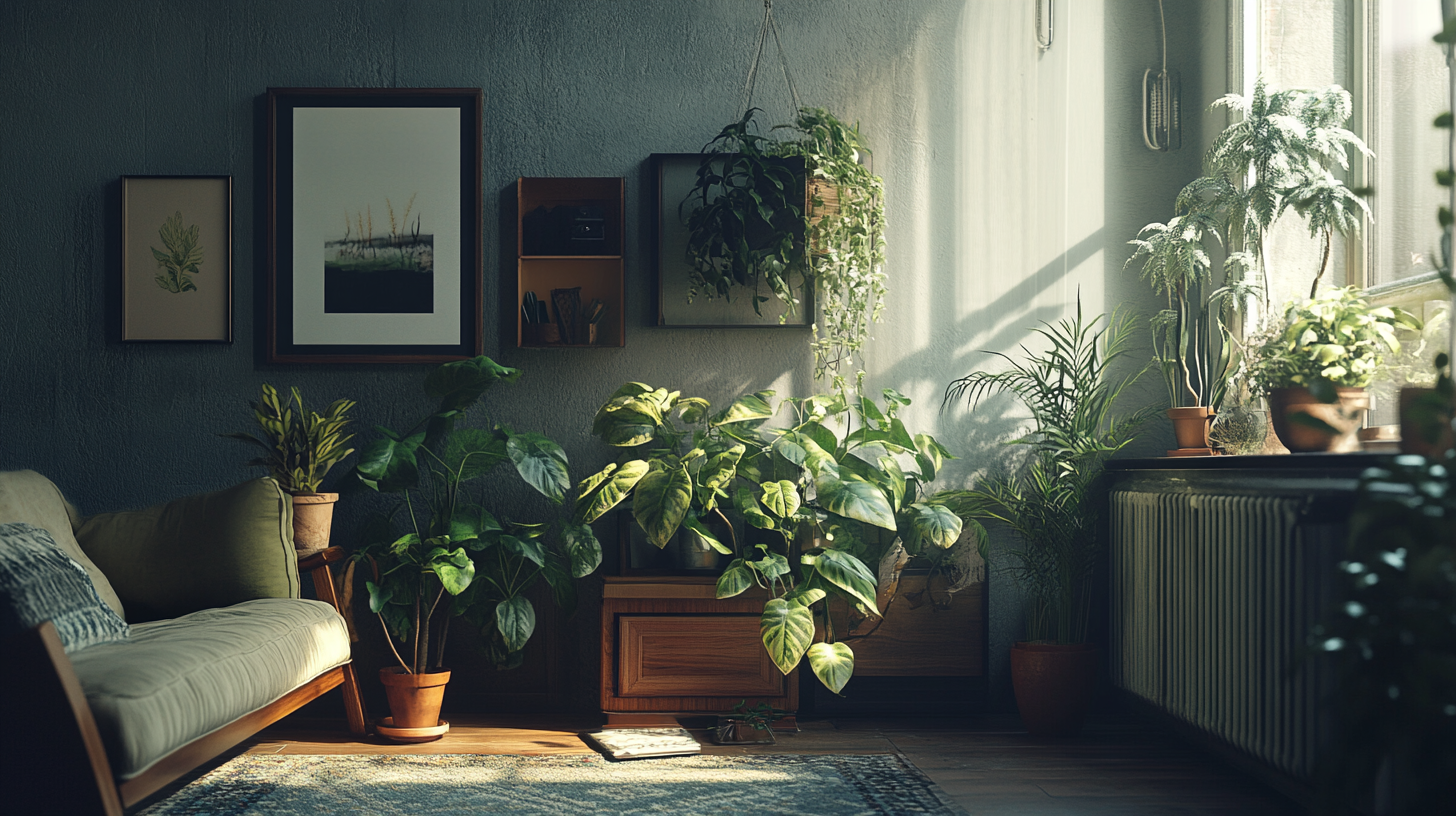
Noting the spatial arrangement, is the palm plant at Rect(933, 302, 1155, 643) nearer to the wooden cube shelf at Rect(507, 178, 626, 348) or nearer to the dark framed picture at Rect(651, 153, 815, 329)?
the dark framed picture at Rect(651, 153, 815, 329)

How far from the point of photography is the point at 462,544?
2.91 meters

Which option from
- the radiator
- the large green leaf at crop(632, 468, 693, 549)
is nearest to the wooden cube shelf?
the large green leaf at crop(632, 468, 693, 549)

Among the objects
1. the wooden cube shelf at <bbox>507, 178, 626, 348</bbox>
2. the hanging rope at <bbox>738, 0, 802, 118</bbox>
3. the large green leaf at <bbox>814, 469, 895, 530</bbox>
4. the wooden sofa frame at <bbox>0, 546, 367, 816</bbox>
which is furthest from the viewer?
the hanging rope at <bbox>738, 0, 802, 118</bbox>

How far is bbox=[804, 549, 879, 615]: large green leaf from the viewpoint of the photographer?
8.91ft

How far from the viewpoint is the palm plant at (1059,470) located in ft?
10.0

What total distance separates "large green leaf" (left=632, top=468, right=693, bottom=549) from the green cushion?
0.98 metres

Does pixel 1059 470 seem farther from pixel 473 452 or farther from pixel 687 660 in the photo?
pixel 473 452

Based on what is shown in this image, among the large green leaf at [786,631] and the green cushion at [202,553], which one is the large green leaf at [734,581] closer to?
the large green leaf at [786,631]

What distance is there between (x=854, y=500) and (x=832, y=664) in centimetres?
47

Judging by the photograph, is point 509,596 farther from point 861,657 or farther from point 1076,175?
point 1076,175

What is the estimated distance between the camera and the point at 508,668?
3.15 m

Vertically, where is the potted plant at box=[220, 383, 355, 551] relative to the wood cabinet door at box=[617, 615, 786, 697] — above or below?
above

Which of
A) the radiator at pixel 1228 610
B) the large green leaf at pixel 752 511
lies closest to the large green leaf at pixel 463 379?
the large green leaf at pixel 752 511

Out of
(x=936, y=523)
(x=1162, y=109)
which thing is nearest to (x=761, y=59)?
(x=1162, y=109)
